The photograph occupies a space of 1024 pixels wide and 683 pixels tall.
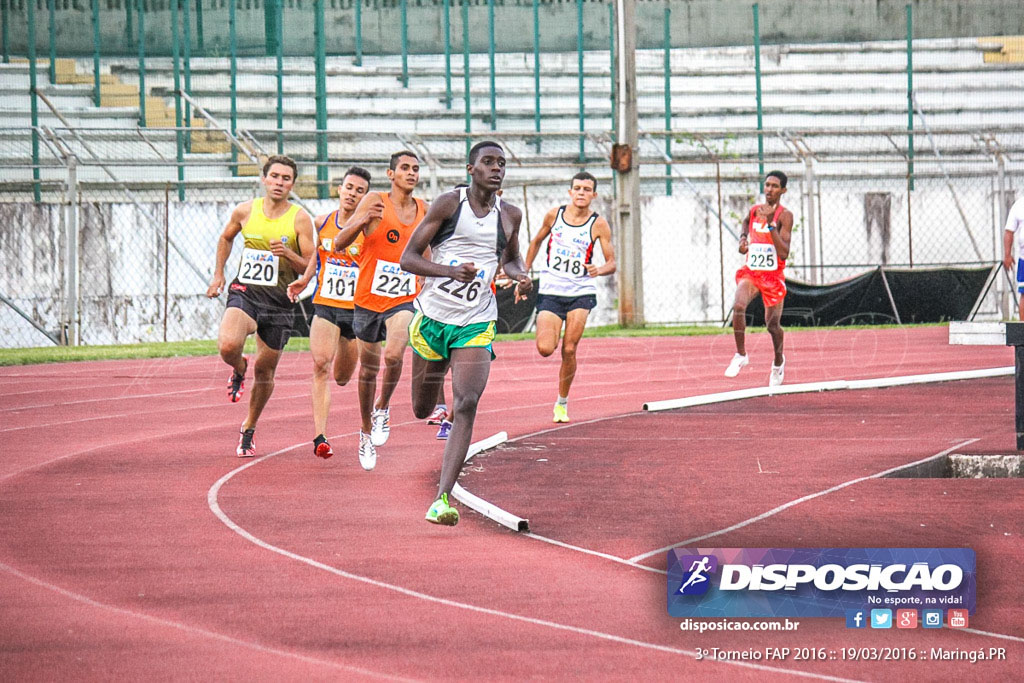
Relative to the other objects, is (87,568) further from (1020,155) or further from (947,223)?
(1020,155)

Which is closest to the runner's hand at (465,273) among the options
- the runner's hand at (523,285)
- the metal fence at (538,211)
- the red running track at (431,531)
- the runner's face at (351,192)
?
the runner's hand at (523,285)

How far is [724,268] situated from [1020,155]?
9.42 m

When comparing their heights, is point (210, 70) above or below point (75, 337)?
above

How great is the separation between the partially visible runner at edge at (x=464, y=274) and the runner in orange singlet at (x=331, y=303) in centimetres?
214

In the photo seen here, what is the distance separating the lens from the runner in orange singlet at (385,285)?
1048cm

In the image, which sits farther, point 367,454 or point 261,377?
point 261,377

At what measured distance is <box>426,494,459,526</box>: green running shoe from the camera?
7.50 metres

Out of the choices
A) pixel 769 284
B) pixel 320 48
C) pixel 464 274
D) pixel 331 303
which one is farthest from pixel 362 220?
pixel 320 48

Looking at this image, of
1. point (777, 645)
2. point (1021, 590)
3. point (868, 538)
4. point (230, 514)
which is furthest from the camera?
point (230, 514)

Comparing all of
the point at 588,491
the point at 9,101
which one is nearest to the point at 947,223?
the point at 9,101

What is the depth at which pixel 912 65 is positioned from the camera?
35.5 meters

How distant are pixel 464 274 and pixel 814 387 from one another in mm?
8109

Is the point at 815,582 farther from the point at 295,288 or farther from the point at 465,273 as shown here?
the point at 295,288

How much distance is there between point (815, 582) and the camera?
5.77 metres
